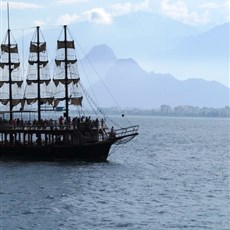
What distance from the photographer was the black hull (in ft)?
235

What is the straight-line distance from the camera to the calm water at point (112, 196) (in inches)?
1662

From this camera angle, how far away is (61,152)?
72188mm

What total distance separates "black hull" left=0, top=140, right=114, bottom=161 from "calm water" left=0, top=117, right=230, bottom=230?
2.12 metres

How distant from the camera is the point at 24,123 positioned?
75312mm

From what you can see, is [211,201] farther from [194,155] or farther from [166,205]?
[194,155]

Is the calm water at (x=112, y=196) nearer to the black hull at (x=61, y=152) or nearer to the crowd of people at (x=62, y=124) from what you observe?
the black hull at (x=61, y=152)

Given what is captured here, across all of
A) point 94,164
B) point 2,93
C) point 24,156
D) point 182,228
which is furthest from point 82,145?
point 182,228

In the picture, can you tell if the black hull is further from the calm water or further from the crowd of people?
the crowd of people

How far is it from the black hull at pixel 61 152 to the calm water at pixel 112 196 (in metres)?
2.12

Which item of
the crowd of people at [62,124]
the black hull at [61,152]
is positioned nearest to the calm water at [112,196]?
the black hull at [61,152]

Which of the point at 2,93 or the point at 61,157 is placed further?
the point at 2,93

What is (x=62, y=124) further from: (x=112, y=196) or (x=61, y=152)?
(x=112, y=196)

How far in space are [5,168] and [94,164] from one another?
9.99 metres

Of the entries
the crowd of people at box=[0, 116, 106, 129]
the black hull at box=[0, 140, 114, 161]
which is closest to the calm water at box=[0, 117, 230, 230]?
the black hull at box=[0, 140, 114, 161]
